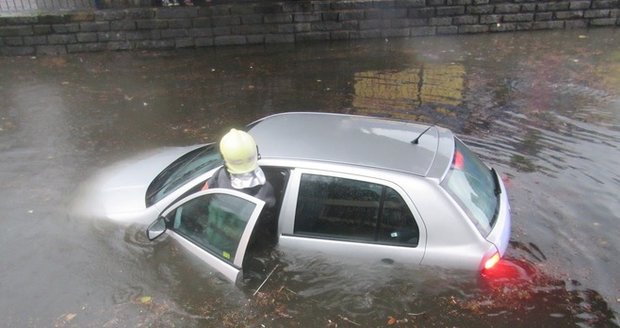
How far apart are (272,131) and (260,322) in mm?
1715

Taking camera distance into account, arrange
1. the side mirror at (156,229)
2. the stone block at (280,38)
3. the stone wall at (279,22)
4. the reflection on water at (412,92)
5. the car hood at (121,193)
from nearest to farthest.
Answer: the side mirror at (156,229), the car hood at (121,193), the reflection on water at (412,92), the stone wall at (279,22), the stone block at (280,38)

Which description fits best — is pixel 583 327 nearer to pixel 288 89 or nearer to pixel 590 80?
pixel 288 89

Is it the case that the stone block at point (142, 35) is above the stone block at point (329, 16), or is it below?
below

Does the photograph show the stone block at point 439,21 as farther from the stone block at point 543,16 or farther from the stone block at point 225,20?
the stone block at point 225,20

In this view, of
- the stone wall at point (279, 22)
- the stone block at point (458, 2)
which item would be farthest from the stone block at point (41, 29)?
the stone block at point (458, 2)

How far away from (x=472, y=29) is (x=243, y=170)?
11.4 metres

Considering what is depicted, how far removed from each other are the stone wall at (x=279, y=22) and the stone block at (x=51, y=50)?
0.8 inches

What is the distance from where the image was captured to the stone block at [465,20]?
1315cm

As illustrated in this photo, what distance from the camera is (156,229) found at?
4043 millimetres

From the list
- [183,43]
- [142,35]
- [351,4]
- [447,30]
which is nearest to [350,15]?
[351,4]

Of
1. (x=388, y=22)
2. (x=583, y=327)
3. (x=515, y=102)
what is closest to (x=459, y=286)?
(x=583, y=327)

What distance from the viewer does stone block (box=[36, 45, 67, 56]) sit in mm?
11375

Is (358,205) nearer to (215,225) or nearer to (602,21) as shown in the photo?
(215,225)

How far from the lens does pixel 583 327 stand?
13.2 ft
